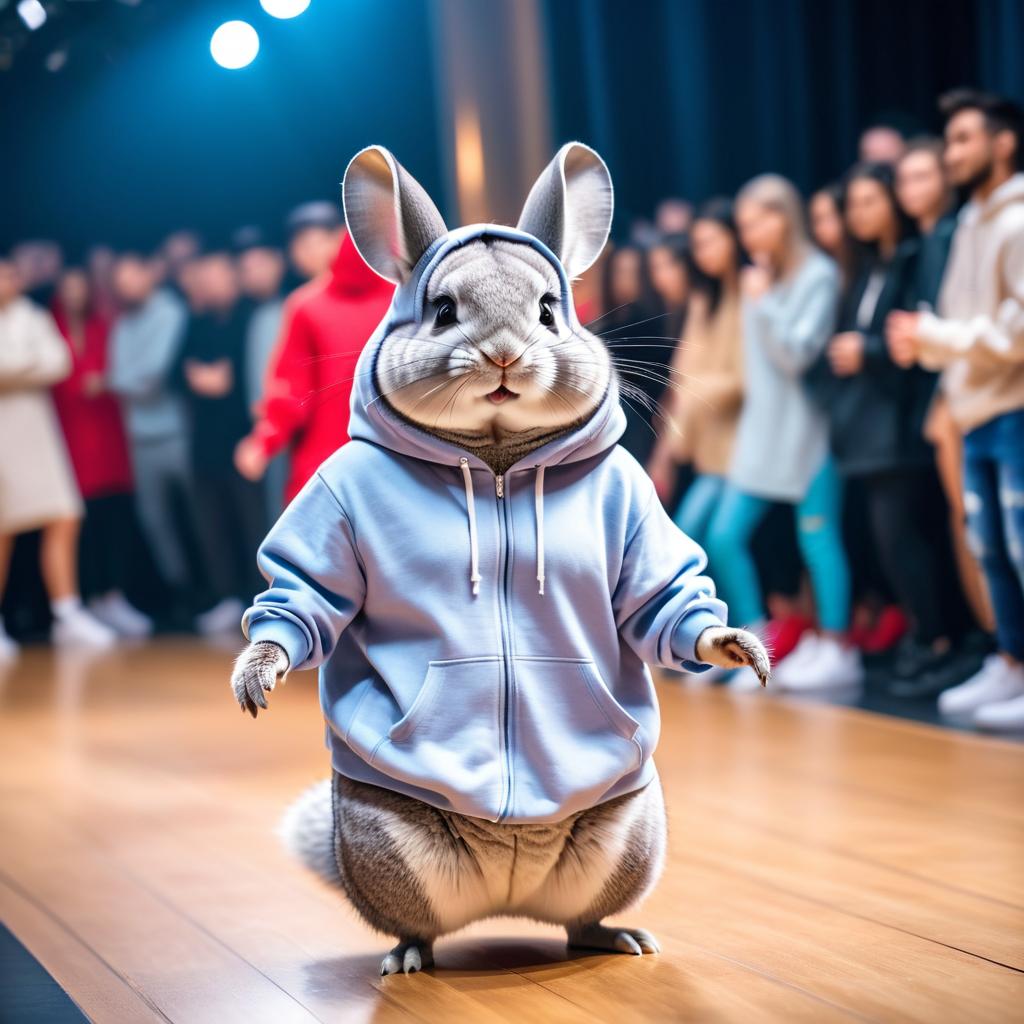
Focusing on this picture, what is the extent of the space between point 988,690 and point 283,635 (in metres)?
2.52

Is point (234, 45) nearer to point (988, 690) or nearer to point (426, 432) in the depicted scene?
point (988, 690)

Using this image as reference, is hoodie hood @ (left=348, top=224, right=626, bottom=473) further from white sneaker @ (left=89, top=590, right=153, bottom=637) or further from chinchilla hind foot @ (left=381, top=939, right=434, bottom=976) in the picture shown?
white sneaker @ (left=89, top=590, right=153, bottom=637)

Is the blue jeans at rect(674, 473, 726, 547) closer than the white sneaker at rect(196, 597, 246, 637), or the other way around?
the blue jeans at rect(674, 473, 726, 547)

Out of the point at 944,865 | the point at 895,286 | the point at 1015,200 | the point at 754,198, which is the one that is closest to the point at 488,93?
the point at 754,198

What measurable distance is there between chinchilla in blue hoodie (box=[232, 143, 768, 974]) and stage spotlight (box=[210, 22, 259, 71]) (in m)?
5.28

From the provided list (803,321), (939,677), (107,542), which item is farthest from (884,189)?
(107,542)

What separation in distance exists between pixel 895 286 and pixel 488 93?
1.76m

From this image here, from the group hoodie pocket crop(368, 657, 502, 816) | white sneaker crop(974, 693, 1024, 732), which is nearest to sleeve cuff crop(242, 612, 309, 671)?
hoodie pocket crop(368, 657, 502, 816)

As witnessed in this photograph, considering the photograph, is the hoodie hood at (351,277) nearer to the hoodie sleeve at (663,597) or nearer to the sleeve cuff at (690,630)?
the hoodie sleeve at (663,597)

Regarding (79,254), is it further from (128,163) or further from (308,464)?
(308,464)

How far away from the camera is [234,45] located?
23.0 ft

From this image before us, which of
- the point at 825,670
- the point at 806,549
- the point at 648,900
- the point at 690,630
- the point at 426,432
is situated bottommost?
the point at 825,670

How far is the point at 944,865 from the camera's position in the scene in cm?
255

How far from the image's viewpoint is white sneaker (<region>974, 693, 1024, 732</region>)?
12.0 feet
